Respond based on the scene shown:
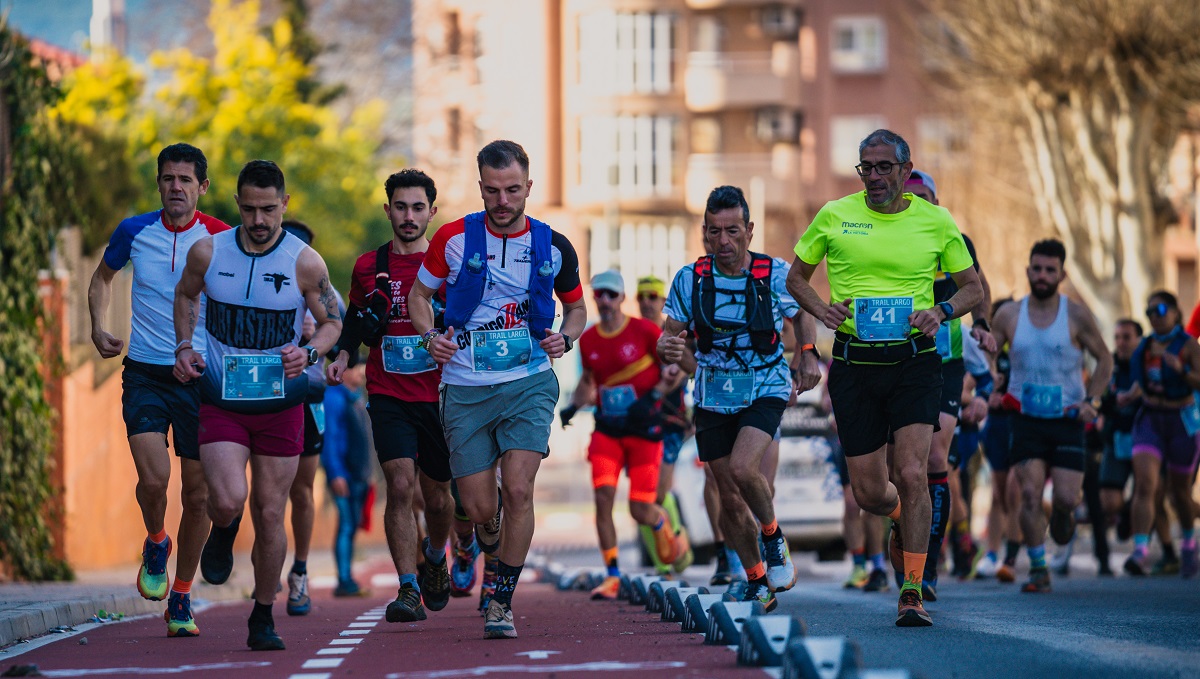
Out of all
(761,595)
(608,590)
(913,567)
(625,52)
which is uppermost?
(625,52)

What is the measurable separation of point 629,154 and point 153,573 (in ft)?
186

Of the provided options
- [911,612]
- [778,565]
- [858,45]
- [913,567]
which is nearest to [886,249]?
[913,567]

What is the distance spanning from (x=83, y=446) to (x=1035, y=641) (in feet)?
44.4

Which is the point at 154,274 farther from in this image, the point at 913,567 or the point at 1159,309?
the point at 1159,309

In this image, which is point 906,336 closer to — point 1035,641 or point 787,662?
point 1035,641

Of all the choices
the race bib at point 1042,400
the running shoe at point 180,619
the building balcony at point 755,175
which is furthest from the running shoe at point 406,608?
the building balcony at point 755,175

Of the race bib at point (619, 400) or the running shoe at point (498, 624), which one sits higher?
the race bib at point (619, 400)

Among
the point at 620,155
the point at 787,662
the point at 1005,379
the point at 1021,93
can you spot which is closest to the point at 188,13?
the point at 620,155

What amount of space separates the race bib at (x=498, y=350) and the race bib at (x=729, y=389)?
1.75 metres

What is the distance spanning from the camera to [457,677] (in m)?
8.27

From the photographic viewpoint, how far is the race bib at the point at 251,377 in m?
10.0

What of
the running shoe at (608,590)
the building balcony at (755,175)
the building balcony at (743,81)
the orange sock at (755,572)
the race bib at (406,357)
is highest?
the building balcony at (743,81)

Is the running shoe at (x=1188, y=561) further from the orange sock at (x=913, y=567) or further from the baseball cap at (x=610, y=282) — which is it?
Result: the orange sock at (x=913, y=567)

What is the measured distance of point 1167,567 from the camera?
1788 centimetres
